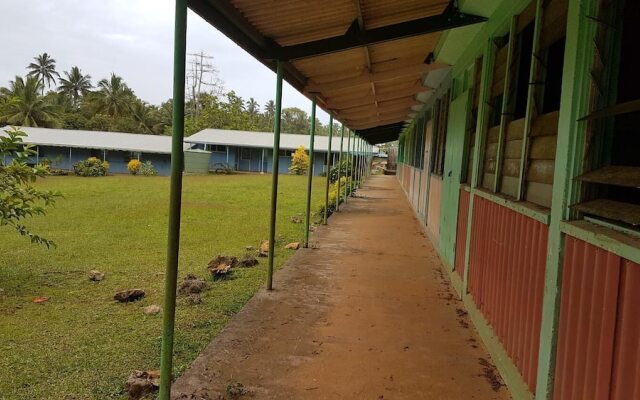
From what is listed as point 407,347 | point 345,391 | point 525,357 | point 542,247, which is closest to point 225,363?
point 345,391

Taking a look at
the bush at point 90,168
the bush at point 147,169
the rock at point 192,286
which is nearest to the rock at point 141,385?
the rock at point 192,286

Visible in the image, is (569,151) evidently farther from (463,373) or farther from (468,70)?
(468,70)

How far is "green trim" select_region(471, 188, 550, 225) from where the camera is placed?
7.86 feet

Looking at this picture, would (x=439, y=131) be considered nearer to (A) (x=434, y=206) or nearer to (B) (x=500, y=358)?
(A) (x=434, y=206)

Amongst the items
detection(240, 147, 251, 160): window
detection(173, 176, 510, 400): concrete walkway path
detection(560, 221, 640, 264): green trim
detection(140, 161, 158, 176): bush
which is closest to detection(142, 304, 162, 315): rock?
detection(173, 176, 510, 400): concrete walkway path

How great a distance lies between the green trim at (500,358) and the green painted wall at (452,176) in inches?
56.5

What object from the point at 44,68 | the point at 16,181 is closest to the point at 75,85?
the point at 44,68

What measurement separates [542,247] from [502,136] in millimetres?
1391

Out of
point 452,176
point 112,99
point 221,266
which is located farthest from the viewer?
point 112,99

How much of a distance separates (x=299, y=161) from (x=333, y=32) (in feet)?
96.0

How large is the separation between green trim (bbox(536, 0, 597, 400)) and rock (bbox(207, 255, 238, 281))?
4408 millimetres

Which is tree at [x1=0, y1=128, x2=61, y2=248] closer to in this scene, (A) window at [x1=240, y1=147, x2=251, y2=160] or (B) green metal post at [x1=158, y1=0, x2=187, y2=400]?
(B) green metal post at [x1=158, y1=0, x2=187, y2=400]

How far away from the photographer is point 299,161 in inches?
1297

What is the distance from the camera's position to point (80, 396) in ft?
9.84
